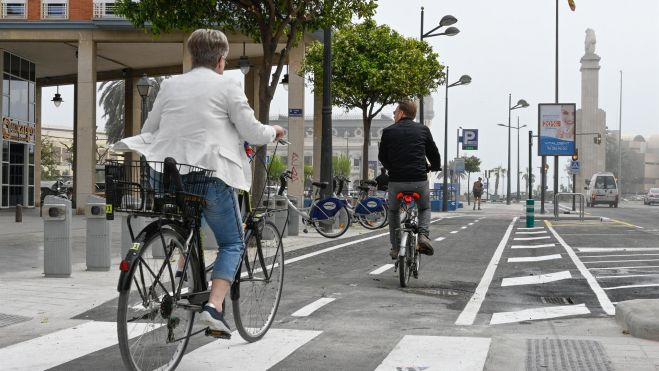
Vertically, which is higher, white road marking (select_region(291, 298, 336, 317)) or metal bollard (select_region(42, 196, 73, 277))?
metal bollard (select_region(42, 196, 73, 277))

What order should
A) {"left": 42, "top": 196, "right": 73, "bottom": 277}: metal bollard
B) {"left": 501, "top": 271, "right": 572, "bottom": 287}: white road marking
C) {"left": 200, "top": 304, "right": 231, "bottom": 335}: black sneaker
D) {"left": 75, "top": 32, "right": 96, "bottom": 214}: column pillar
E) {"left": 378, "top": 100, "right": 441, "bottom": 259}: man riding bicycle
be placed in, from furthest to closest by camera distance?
{"left": 75, "top": 32, "right": 96, "bottom": 214}: column pillar
{"left": 501, "top": 271, "right": 572, "bottom": 287}: white road marking
{"left": 42, "top": 196, "right": 73, "bottom": 277}: metal bollard
{"left": 378, "top": 100, "right": 441, "bottom": 259}: man riding bicycle
{"left": 200, "top": 304, "right": 231, "bottom": 335}: black sneaker

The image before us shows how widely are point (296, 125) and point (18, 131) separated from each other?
515 inches

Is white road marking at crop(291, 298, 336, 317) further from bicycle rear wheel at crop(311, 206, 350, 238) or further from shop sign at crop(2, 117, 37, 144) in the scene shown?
shop sign at crop(2, 117, 37, 144)

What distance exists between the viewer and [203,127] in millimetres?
4469

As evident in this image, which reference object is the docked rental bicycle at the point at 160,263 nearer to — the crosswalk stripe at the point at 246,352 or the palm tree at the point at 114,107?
the crosswalk stripe at the point at 246,352

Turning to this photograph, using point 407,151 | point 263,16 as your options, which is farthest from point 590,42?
point 407,151

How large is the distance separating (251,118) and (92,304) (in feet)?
10.9

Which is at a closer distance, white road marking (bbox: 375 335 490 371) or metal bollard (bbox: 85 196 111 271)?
white road marking (bbox: 375 335 490 371)

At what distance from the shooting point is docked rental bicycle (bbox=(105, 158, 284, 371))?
3.96 m

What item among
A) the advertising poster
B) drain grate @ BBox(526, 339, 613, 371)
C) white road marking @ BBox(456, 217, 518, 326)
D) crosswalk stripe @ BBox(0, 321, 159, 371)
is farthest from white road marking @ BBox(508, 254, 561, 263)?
the advertising poster

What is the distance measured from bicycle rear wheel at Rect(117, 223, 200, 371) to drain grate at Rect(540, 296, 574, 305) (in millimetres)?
4324

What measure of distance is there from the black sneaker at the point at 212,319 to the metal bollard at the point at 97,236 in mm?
5551

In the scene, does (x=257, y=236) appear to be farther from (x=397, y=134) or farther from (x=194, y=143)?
(x=397, y=134)

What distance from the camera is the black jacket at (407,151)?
873 cm
